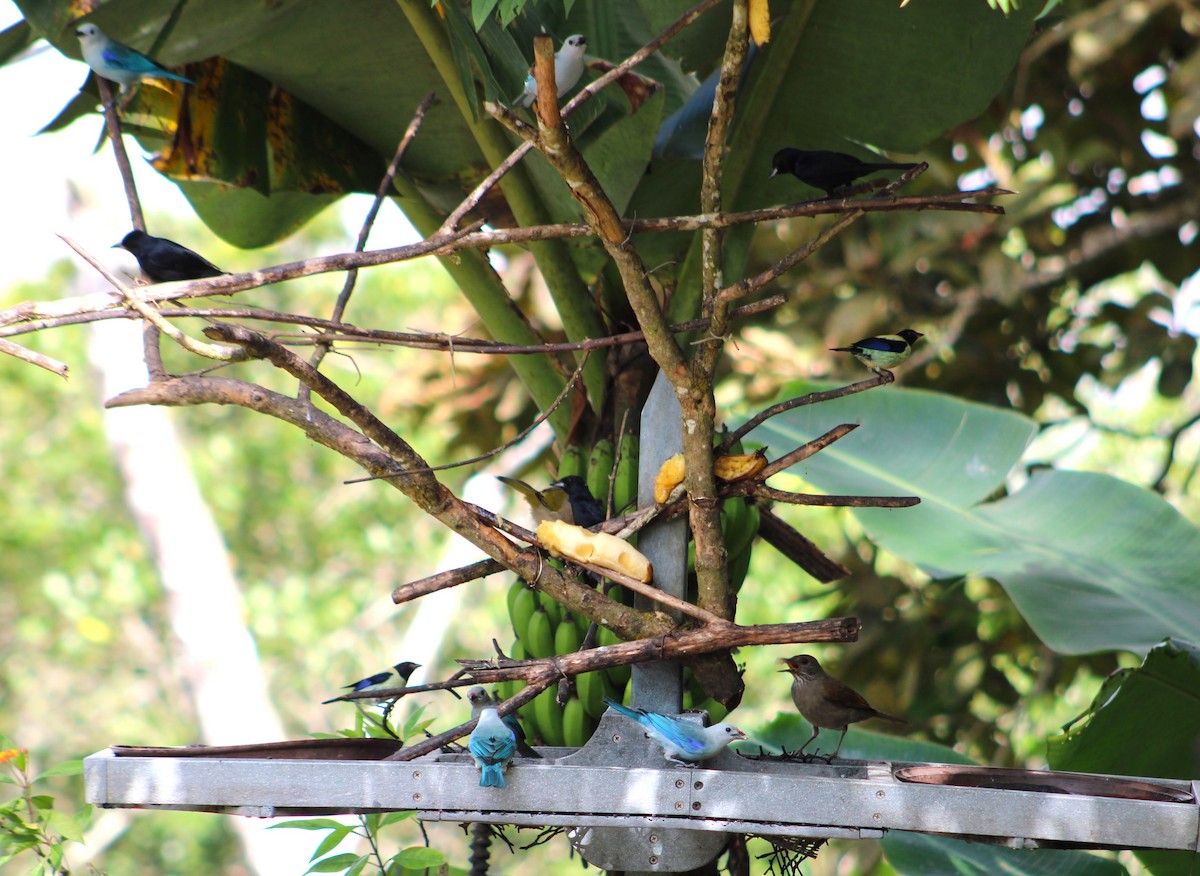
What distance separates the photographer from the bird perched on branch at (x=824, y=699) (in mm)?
2980

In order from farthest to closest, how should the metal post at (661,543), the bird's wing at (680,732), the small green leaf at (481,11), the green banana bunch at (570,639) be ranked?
the green banana bunch at (570,639), the metal post at (661,543), the bird's wing at (680,732), the small green leaf at (481,11)

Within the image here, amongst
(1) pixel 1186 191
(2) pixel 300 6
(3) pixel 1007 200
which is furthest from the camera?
(3) pixel 1007 200

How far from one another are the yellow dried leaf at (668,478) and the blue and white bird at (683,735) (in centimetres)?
51

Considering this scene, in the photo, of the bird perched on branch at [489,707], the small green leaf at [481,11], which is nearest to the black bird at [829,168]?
the small green leaf at [481,11]

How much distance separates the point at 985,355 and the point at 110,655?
1241 cm

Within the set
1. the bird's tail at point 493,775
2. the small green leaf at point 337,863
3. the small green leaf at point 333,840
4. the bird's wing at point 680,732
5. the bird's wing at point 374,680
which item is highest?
the bird's wing at point 374,680

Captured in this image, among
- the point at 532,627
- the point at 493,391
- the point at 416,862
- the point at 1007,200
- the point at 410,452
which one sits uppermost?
the point at 1007,200

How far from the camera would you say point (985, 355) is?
17.8ft

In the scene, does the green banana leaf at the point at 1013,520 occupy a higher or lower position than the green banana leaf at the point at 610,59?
lower

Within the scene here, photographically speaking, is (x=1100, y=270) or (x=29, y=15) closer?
(x=29, y=15)

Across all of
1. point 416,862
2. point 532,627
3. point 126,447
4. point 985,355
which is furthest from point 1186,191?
point 126,447

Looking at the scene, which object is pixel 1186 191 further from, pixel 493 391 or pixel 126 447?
pixel 126 447

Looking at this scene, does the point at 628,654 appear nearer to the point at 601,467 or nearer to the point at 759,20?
the point at 601,467

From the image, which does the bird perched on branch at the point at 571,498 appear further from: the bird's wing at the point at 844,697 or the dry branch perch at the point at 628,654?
the bird's wing at the point at 844,697
